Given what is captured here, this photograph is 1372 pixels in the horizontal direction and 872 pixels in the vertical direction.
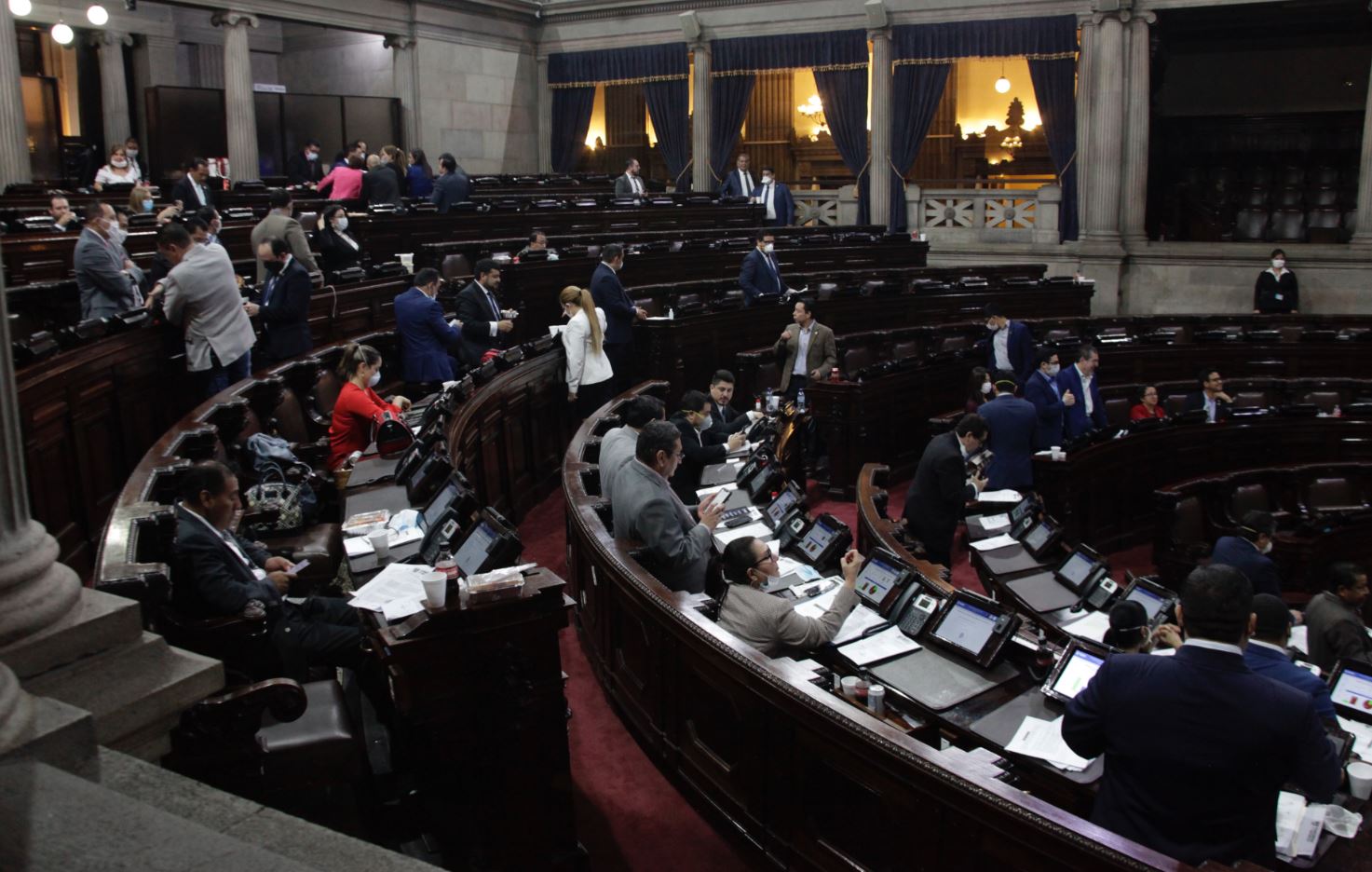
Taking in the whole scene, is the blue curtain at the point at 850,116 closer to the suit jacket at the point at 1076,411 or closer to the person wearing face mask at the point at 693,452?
the suit jacket at the point at 1076,411

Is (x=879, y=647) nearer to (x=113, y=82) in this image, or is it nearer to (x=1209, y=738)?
(x=1209, y=738)

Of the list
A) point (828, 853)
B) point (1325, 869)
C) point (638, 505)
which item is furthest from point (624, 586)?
point (1325, 869)

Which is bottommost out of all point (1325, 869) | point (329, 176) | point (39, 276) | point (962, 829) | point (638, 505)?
point (1325, 869)

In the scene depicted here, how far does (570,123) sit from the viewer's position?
20891 mm

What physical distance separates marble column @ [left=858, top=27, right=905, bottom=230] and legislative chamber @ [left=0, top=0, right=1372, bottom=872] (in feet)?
0.33

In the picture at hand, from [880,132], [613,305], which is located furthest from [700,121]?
[613,305]

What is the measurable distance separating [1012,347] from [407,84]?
11911mm

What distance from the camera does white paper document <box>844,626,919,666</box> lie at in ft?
14.4

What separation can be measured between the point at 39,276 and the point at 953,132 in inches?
600

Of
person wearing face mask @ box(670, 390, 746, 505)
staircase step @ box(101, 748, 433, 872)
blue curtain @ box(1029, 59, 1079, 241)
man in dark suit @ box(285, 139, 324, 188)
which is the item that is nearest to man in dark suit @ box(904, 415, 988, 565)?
person wearing face mask @ box(670, 390, 746, 505)

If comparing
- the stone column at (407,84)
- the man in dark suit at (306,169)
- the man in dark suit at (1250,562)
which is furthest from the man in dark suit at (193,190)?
the man in dark suit at (1250,562)

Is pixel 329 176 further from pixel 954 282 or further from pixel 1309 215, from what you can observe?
pixel 1309 215

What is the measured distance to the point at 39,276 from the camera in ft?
28.9

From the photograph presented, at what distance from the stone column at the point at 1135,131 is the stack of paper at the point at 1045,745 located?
538 inches
